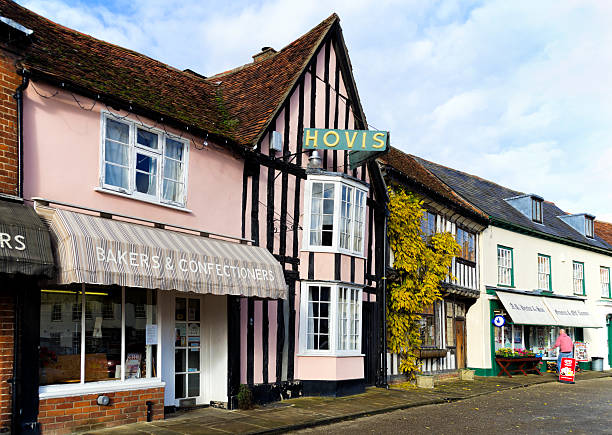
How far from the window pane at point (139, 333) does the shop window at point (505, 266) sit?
54.5 feet

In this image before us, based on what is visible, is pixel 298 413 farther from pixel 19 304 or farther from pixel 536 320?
pixel 536 320

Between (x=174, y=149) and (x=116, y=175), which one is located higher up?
(x=174, y=149)

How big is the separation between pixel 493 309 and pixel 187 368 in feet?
48.4

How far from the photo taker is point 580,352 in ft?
95.0

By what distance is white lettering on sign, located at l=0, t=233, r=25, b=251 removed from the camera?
7925 mm

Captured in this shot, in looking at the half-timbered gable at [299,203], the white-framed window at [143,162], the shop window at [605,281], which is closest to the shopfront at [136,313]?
the white-framed window at [143,162]

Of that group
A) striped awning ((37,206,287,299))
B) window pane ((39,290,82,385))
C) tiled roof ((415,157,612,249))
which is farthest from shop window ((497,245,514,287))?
window pane ((39,290,82,385))

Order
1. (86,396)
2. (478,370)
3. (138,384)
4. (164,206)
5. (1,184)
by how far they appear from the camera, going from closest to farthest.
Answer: (1,184), (86,396), (138,384), (164,206), (478,370)

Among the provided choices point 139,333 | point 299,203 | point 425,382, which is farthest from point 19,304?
point 425,382

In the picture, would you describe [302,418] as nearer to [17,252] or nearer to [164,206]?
[164,206]

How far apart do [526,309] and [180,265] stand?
17948 mm

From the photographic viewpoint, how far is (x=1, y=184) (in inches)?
346

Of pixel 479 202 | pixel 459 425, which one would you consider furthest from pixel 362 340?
pixel 479 202

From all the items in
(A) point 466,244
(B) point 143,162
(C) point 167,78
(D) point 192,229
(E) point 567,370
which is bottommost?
(E) point 567,370
